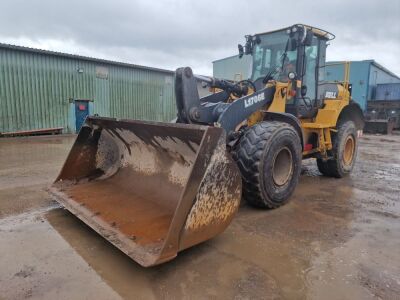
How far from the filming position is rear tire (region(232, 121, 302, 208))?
3504 millimetres

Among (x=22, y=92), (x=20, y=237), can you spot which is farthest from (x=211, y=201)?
(x=22, y=92)

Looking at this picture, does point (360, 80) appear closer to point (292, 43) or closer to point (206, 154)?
point (292, 43)

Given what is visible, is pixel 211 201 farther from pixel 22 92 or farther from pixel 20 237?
pixel 22 92

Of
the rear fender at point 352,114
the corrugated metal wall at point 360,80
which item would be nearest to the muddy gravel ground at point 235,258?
the rear fender at point 352,114

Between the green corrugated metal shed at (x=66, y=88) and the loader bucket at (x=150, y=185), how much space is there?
34.9 feet

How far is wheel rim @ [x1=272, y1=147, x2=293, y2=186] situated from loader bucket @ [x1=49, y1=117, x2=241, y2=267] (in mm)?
1290

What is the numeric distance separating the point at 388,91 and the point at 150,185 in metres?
22.2

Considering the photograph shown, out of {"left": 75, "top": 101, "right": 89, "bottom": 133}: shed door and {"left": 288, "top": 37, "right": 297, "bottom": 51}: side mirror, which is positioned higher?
{"left": 288, "top": 37, "right": 297, "bottom": 51}: side mirror

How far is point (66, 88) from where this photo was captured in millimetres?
14180

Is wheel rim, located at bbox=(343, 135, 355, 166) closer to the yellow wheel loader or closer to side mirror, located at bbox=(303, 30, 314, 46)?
the yellow wheel loader

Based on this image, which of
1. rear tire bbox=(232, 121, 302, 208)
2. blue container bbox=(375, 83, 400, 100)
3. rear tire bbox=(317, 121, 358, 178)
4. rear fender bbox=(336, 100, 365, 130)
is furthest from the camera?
blue container bbox=(375, 83, 400, 100)

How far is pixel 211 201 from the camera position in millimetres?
2533

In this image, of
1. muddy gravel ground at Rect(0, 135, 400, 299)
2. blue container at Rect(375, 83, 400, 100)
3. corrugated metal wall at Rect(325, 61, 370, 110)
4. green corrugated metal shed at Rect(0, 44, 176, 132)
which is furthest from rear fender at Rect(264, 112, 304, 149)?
blue container at Rect(375, 83, 400, 100)

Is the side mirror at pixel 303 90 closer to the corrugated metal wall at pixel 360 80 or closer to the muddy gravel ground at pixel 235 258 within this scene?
the muddy gravel ground at pixel 235 258
